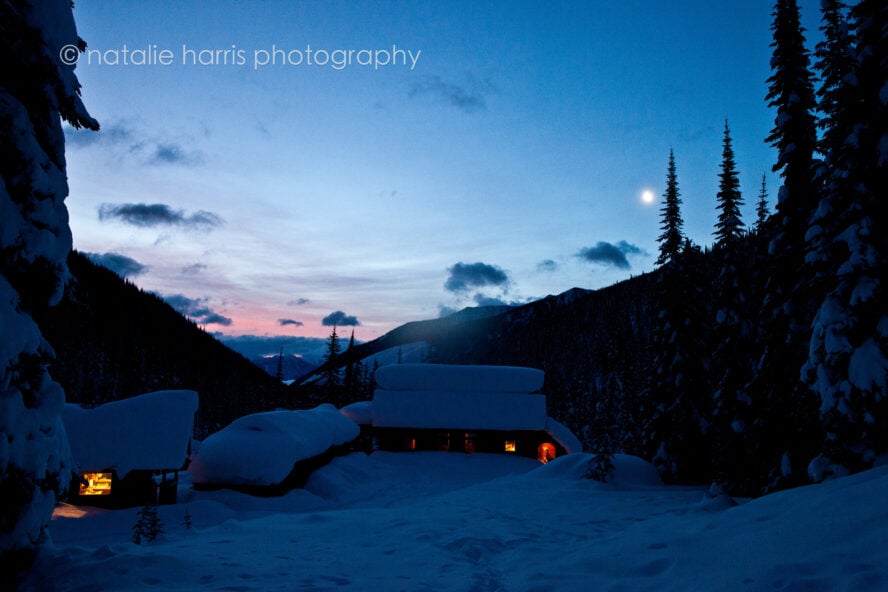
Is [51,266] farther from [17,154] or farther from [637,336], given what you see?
[637,336]

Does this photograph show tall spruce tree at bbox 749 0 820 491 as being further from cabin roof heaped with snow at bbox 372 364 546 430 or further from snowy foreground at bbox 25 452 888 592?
cabin roof heaped with snow at bbox 372 364 546 430

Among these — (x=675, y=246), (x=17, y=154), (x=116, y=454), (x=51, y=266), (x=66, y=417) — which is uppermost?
(x=675, y=246)

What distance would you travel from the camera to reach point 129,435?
82.0 ft

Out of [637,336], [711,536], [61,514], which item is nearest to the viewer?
[711,536]

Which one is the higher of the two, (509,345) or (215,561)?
(509,345)

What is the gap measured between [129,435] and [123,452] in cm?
79

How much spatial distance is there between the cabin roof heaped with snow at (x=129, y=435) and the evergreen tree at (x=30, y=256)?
1980 cm

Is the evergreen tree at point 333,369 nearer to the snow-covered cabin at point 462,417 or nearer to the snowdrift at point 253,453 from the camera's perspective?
the snow-covered cabin at point 462,417

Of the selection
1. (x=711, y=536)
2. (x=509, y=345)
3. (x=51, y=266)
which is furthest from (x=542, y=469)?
(x=509, y=345)

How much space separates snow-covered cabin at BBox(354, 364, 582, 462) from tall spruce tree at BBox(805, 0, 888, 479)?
29.6 meters

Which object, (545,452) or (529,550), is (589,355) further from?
(529,550)

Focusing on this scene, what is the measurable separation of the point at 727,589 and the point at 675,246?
2404cm

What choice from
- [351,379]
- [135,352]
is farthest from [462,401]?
[135,352]

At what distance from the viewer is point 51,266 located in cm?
743
